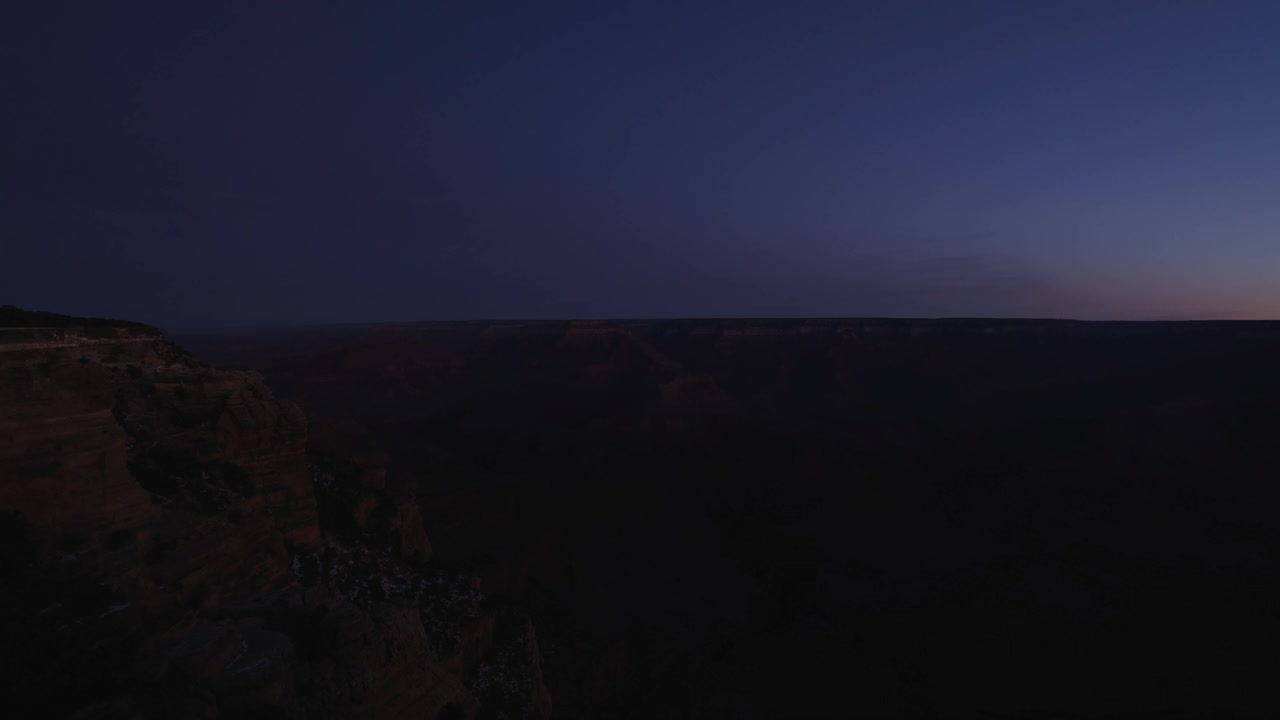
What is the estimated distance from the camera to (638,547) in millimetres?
37938

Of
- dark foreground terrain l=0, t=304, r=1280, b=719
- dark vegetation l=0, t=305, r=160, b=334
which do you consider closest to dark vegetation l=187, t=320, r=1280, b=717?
dark foreground terrain l=0, t=304, r=1280, b=719

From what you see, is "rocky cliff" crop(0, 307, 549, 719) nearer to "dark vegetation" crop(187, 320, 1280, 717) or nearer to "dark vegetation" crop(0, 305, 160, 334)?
"dark vegetation" crop(0, 305, 160, 334)

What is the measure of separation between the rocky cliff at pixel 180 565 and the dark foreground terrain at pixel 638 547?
47 mm

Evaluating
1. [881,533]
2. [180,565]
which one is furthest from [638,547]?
[180,565]

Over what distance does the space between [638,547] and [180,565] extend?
30392 mm

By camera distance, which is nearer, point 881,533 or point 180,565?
point 180,565

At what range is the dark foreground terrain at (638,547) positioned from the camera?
7918 mm

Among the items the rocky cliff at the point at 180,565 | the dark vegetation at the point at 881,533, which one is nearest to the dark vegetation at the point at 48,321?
the rocky cliff at the point at 180,565

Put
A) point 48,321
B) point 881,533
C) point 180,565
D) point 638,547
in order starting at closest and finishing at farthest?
point 180,565
point 48,321
point 638,547
point 881,533

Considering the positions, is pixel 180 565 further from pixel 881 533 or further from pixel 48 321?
pixel 881 533

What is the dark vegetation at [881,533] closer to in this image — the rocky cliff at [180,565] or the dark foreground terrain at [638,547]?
the dark foreground terrain at [638,547]

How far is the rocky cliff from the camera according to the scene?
571cm

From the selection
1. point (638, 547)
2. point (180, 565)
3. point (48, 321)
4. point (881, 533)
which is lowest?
point (638, 547)

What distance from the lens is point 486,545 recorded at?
32688 millimetres
